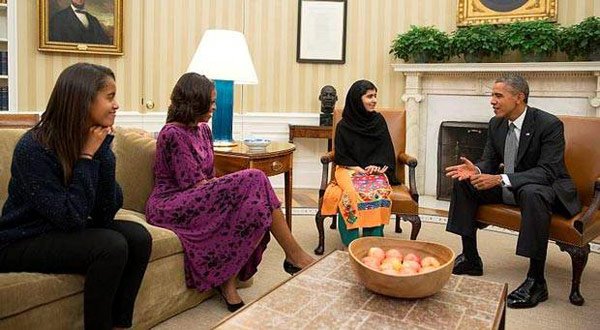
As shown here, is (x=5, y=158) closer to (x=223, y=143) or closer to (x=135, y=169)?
(x=135, y=169)

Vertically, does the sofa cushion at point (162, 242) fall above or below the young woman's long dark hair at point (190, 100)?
below

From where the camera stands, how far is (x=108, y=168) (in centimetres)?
217

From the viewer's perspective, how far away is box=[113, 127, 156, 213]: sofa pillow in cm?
290

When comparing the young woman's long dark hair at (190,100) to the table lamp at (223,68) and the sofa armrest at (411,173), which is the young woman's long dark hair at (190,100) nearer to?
the table lamp at (223,68)

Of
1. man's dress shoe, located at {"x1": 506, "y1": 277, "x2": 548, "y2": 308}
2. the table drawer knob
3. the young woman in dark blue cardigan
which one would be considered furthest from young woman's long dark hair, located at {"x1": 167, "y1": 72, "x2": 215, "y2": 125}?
man's dress shoe, located at {"x1": 506, "y1": 277, "x2": 548, "y2": 308}

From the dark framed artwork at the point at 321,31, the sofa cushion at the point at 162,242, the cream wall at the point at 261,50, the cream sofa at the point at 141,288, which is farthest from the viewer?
the dark framed artwork at the point at 321,31

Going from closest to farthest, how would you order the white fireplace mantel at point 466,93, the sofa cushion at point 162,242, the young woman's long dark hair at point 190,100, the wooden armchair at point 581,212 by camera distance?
1. the sofa cushion at point 162,242
2. the young woman's long dark hair at point 190,100
3. the wooden armchair at point 581,212
4. the white fireplace mantel at point 466,93

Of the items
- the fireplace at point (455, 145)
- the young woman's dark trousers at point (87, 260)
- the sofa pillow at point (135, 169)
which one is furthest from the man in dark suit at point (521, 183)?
the fireplace at point (455, 145)

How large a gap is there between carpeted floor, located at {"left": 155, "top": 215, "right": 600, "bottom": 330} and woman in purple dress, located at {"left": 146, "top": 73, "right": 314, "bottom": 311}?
0.52 ft

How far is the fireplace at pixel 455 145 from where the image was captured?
546 cm

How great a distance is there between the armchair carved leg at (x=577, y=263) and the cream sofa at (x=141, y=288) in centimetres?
184

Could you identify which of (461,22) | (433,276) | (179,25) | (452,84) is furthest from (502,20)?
(433,276)

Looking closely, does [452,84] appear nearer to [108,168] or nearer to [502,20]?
[502,20]

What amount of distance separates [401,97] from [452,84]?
0.54 m
